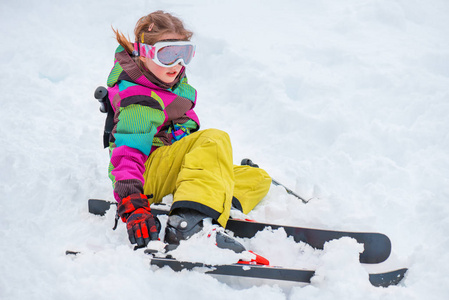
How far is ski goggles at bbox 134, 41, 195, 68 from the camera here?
8.15 ft

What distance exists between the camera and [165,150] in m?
2.55

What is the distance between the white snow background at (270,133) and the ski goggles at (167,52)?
0.40 metres

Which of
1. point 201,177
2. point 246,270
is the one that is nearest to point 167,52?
point 201,177

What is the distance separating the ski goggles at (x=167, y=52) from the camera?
2484 mm

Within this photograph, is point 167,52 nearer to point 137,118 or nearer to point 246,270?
point 137,118

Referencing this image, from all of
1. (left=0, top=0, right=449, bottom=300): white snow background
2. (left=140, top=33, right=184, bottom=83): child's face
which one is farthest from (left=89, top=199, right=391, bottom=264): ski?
(left=140, top=33, right=184, bottom=83): child's face

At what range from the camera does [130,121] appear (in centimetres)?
238

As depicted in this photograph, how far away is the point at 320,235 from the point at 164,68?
1.36 meters

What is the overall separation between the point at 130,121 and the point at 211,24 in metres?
4.51

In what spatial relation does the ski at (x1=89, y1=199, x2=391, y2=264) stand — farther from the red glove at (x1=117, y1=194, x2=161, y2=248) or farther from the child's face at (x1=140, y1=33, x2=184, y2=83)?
the child's face at (x1=140, y1=33, x2=184, y2=83)

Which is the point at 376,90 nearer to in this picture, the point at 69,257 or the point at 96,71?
the point at 96,71

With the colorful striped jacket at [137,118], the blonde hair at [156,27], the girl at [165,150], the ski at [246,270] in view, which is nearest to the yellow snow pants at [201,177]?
the girl at [165,150]

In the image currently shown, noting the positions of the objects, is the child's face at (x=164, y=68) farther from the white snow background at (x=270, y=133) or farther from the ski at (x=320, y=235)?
the ski at (x=320, y=235)

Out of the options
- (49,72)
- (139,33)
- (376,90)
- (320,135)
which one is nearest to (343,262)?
(139,33)
